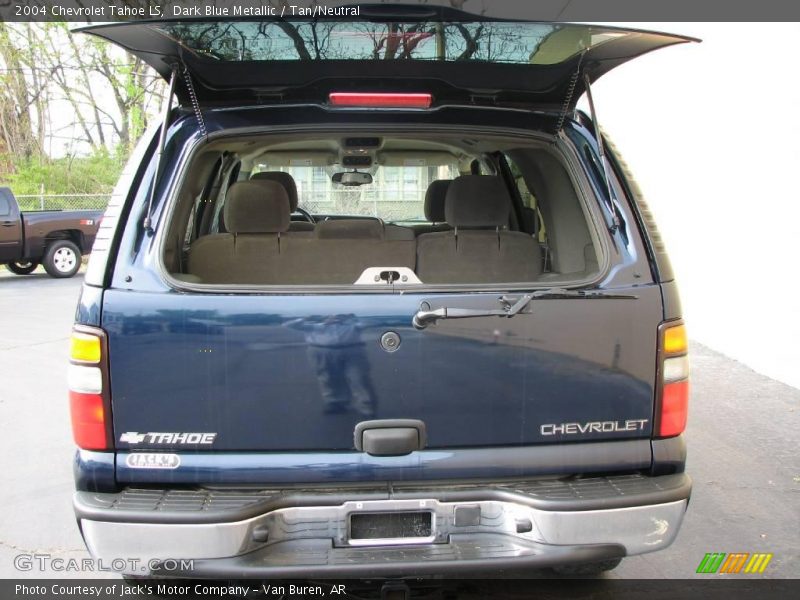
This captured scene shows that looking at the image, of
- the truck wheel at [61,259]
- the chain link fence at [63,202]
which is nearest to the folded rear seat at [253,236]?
the truck wheel at [61,259]

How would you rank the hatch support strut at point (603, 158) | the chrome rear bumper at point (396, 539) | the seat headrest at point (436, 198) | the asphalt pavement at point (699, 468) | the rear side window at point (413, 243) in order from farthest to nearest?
1. the seat headrest at point (436, 198)
2. the asphalt pavement at point (699, 468)
3. the rear side window at point (413, 243)
4. the hatch support strut at point (603, 158)
5. the chrome rear bumper at point (396, 539)

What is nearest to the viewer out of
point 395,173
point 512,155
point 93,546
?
point 93,546

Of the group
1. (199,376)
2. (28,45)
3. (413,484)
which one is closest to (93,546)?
(199,376)

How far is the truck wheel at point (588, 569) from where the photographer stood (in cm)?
330

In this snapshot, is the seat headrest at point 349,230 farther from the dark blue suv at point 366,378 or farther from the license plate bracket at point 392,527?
the license plate bracket at point 392,527

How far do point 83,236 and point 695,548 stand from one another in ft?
46.6

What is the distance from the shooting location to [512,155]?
13.0 ft

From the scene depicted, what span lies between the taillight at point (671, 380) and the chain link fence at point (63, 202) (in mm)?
20880

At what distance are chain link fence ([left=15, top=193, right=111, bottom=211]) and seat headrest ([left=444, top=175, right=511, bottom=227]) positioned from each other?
773 inches

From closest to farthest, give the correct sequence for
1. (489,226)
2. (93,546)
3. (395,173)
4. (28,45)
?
(93,546) < (489,226) < (395,173) < (28,45)

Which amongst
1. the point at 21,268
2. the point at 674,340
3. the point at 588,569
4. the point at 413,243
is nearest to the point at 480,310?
the point at 674,340

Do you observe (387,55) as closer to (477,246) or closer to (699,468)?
(477,246)

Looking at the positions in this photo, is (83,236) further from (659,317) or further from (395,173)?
(659,317)

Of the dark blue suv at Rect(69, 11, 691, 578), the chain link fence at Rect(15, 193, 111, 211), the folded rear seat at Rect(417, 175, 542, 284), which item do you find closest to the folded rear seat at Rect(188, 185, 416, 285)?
the folded rear seat at Rect(417, 175, 542, 284)
